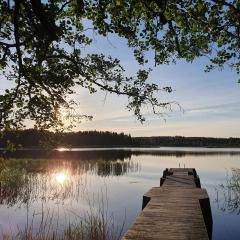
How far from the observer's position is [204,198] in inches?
507

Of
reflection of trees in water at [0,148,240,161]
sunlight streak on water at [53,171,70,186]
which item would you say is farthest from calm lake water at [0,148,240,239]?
reflection of trees in water at [0,148,240,161]

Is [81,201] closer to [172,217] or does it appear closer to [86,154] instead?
[172,217]

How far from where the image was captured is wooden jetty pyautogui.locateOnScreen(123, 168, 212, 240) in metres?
8.27

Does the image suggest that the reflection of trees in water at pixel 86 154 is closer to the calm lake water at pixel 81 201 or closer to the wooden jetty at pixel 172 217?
the calm lake water at pixel 81 201

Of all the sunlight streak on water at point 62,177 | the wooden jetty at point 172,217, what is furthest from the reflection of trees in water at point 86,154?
the wooden jetty at point 172,217

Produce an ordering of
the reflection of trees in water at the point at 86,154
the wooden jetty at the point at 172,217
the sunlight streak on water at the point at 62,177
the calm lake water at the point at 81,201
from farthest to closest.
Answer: the reflection of trees in water at the point at 86,154 → the sunlight streak on water at the point at 62,177 → the calm lake water at the point at 81,201 → the wooden jetty at the point at 172,217

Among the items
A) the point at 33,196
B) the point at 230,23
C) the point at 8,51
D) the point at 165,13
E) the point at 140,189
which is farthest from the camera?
the point at 140,189

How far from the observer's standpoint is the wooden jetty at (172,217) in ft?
27.1

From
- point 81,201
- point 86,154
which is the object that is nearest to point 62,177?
point 81,201

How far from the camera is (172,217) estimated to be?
10.1m

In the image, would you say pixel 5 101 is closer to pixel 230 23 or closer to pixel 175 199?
pixel 175 199

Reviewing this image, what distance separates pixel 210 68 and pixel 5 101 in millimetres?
7957

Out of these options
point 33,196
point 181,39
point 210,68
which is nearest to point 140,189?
point 33,196

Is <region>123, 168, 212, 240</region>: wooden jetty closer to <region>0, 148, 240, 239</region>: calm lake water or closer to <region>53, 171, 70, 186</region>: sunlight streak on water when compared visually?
<region>0, 148, 240, 239</region>: calm lake water
